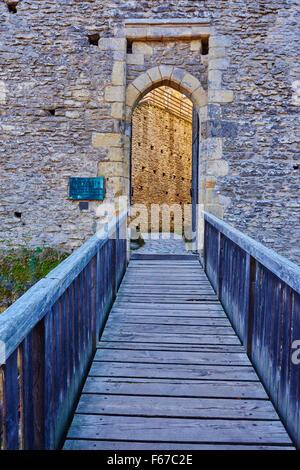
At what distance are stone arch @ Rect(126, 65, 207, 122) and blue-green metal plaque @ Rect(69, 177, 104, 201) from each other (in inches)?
46.4

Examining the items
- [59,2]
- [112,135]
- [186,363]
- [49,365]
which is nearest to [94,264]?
[186,363]

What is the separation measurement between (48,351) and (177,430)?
0.83 metres

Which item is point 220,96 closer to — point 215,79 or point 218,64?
point 215,79

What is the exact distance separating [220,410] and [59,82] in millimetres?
5235

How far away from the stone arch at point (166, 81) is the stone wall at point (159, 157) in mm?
6204

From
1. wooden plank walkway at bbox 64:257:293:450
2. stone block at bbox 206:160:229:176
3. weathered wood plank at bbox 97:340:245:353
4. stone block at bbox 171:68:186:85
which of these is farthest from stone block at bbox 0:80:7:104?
weathered wood plank at bbox 97:340:245:353

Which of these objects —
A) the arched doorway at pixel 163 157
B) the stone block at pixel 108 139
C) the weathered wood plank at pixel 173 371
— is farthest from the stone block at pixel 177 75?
the arched doorway at pixel 163 157

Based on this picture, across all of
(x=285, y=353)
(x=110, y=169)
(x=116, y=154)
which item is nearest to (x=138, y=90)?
(x=116, y=154)

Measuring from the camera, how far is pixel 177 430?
6.09ft

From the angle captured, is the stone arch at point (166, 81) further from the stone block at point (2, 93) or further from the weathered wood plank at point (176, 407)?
the weathered wood plank at point (176, 407)

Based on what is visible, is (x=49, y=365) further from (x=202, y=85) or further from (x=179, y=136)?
(x=179, y=136)

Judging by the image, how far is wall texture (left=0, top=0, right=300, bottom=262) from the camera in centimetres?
549

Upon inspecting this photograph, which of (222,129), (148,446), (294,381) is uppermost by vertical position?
(222,129)

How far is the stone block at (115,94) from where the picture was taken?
18.1 ft
